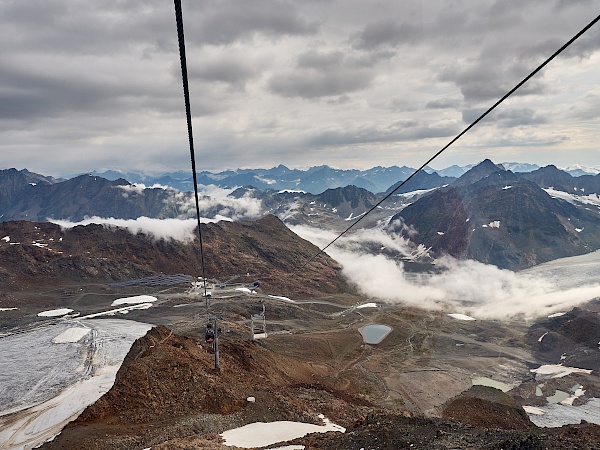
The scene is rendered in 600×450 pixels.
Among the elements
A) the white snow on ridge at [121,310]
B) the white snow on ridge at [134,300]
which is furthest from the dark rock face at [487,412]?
the white snow on ridge at [134,300]

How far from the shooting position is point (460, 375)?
68438mm

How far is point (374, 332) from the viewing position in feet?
323

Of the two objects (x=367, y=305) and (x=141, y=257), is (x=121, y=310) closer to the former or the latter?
(x=141, y=257)

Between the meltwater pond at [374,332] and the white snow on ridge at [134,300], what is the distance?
5610 centimetres

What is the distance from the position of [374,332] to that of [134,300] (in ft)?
206

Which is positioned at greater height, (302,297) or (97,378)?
(97,378)

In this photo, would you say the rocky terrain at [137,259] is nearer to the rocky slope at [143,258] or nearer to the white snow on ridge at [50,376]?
the rocky slope at [143,258]

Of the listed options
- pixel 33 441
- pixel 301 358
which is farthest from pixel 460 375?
pixel 33 441

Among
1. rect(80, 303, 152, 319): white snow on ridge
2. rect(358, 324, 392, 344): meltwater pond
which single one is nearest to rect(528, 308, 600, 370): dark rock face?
rect(358, 324, 392, 344): meltwater pond

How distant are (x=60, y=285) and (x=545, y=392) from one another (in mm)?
123094

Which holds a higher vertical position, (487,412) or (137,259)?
(137,259)

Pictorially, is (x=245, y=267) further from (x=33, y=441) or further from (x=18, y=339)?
(x=33, y=441)

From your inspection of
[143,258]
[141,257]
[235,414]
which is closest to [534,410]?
[235,414]

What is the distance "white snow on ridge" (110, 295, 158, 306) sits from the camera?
337 ft
